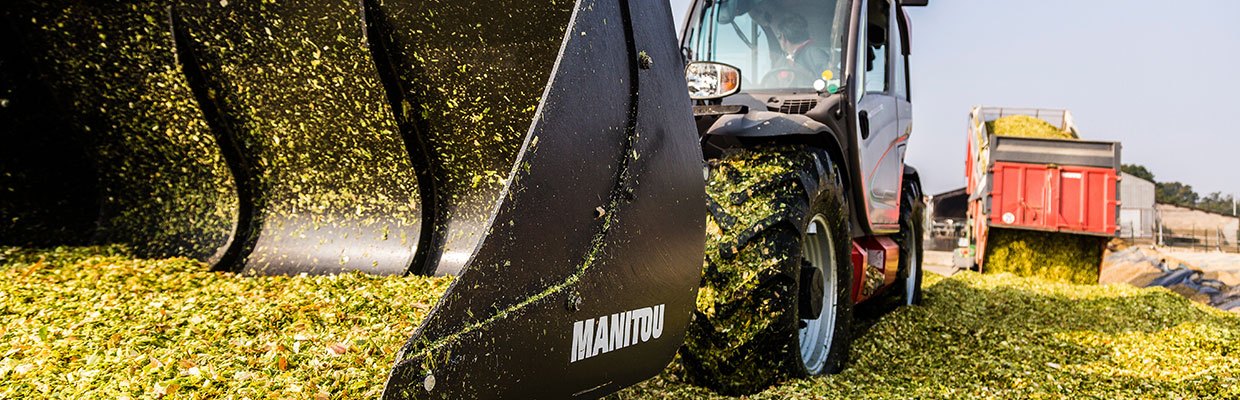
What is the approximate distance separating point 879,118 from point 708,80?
5.62 ft

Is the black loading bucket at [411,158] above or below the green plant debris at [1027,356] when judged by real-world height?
above

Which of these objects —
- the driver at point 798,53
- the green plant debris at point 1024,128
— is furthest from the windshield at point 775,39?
the green plant debris at point 1024,128

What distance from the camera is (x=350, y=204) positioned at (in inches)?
140

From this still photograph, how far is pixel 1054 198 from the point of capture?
10734mm

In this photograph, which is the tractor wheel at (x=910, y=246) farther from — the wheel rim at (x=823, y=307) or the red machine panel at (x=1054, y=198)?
the red machine panel at (x=1054, y=198)

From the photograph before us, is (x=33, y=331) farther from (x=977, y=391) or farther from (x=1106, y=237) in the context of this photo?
(x=1106, y=237)

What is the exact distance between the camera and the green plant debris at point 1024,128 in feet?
41.4

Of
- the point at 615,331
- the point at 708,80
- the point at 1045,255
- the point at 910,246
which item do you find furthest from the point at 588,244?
the point at 1045,255

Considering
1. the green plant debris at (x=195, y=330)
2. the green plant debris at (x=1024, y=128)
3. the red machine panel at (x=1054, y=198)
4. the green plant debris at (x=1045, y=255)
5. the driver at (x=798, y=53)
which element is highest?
the green plant debris at (x=1024, y=128)

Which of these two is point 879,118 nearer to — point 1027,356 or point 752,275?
point 1027,356

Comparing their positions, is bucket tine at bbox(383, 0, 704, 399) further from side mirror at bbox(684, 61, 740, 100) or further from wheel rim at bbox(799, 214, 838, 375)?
wheel rim at bbox(799, 214, 838, 375)

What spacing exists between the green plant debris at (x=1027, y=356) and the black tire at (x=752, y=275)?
10cm

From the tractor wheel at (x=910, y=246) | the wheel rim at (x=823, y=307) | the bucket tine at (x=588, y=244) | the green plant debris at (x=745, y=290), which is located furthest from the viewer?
the tractor wheel at (x=910, y=246)

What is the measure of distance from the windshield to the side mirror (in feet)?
2.93
